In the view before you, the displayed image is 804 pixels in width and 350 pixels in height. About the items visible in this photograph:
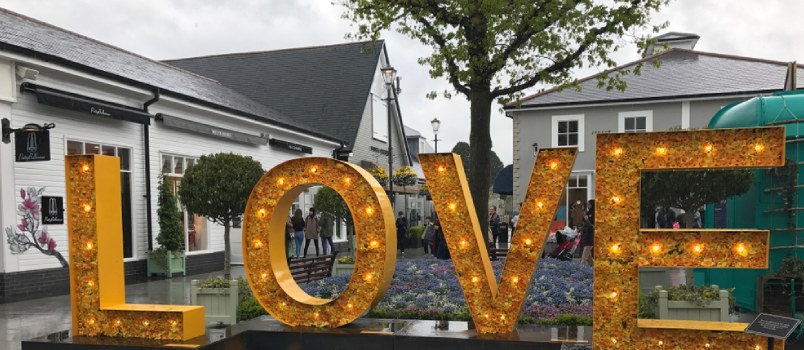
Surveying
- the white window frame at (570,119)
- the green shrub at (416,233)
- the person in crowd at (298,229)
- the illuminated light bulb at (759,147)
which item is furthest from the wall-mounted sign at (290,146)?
the illuminated light bulb at (759,147)

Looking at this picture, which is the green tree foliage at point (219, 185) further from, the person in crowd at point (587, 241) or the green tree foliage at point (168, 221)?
the person in crowd at point (587, 241)

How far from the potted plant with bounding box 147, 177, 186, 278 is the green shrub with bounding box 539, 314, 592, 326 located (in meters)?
10.5

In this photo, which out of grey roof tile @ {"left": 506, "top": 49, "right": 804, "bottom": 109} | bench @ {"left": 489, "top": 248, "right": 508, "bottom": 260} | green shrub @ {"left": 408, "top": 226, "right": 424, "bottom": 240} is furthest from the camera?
green shrub @ {"left": 408, "top": 226, "right": 424, "bottom": 240}

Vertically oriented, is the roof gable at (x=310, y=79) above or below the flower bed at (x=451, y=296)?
above

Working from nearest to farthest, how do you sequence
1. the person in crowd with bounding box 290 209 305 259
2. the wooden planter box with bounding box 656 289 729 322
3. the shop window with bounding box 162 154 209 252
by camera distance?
the wooden planter box with bounding box 656 289 729 322 → the shop window with bounding box 162 154 209 252 → the person in crowd with bounding box 290 209 305 259

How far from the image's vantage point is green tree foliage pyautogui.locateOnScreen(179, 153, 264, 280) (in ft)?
36.1

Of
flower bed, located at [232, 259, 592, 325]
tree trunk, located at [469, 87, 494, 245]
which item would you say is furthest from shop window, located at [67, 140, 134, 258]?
tree trunk, located at [469, 87, 494, 245]

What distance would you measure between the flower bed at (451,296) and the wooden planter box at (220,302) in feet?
1.10

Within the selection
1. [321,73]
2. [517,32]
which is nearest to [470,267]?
[517,32]

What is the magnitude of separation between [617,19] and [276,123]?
12.1 metres

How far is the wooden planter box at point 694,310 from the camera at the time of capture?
696cm

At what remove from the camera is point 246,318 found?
27.4 ft

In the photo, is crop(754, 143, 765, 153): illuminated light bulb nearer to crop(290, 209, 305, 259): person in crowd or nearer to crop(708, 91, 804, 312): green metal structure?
crop(708, 91, 804, 312): green metal structure

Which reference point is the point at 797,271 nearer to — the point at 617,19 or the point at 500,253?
the point at 617,19
